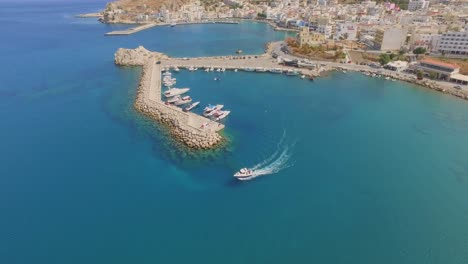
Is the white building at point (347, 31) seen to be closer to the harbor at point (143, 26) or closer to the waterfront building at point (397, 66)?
the waterfront building at point (397, 66)

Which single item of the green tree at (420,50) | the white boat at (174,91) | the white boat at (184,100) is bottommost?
the white boat at (184,100)

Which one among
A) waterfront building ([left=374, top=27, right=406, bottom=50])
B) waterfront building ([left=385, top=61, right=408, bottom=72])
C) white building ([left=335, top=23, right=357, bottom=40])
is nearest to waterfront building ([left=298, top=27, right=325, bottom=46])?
white building ([left=335, top=23, right=357, bottom=40])

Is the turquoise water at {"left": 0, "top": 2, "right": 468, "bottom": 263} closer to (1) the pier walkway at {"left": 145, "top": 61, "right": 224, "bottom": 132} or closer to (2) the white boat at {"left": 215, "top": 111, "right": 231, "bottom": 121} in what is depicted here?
(2) the white boat at {"left": 215, "top": 111, "right": 231, "bottom": 121}

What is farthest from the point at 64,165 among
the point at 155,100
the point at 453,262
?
the point at 453,262

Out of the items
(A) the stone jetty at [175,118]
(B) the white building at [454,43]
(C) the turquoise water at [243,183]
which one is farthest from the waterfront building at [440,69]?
(A) the stone jetty at [175,118]

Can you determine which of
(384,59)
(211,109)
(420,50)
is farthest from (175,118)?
(420,50)

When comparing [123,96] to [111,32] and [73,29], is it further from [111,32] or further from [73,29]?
[73,29]
